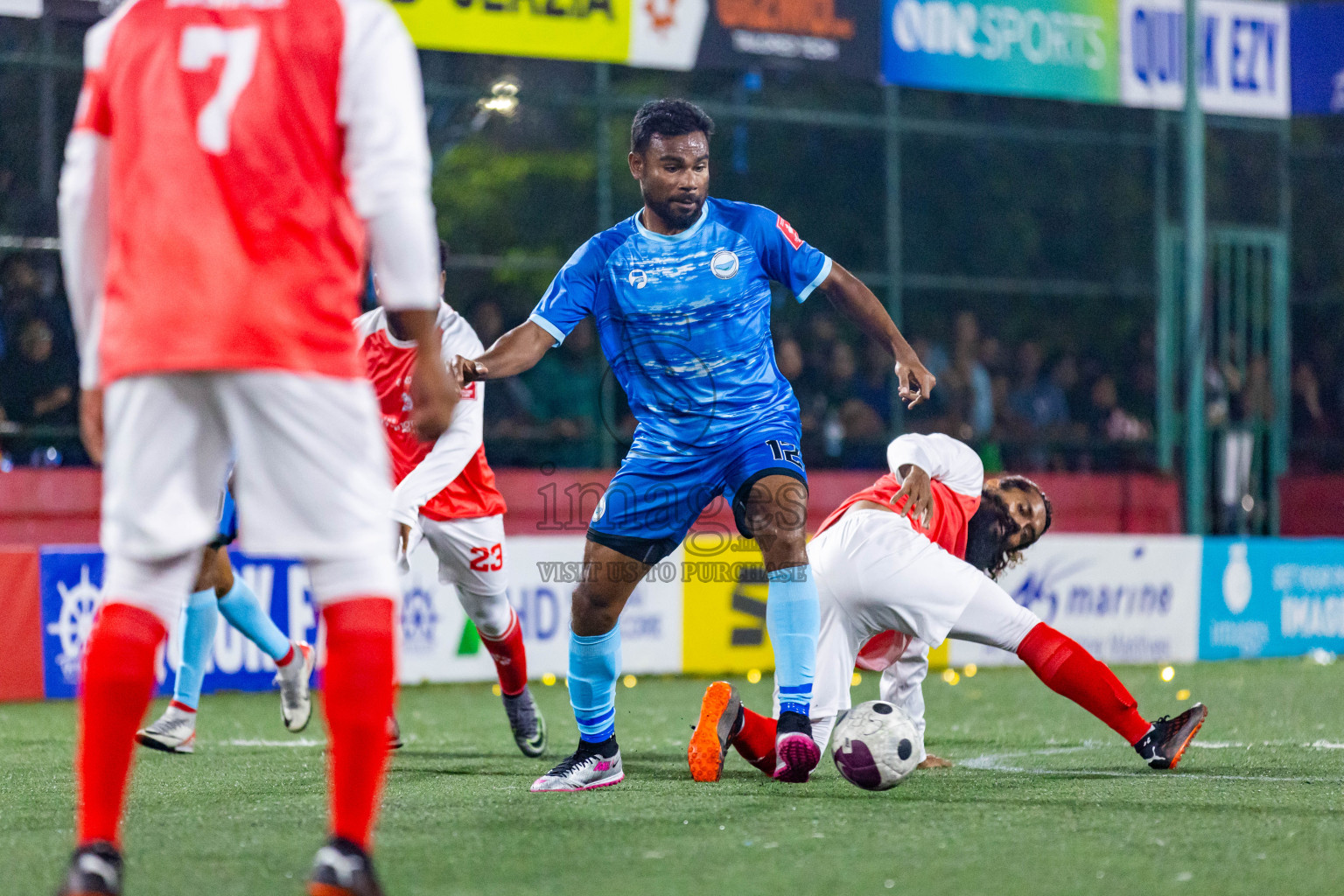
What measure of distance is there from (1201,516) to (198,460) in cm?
1285

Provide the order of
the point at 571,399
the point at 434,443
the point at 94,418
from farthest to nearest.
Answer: the point at 571,399
the point at 434,443
the point at 94,418

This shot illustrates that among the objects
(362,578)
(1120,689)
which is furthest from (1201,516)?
(362,578)

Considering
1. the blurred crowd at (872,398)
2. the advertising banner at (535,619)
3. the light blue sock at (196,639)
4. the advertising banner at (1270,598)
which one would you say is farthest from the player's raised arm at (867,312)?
the advertising banner at (1270,598)

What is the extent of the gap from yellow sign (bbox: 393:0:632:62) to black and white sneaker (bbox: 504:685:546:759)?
24.2ft

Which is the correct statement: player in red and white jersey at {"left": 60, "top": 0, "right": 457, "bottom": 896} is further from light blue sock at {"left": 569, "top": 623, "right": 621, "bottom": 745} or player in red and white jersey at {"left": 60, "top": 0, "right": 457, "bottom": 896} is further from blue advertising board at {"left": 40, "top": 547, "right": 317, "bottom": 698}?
blue advertising board at {"left": 40, "top": 547, "right": 317, "bottom": 698}

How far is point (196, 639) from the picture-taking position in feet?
22.8

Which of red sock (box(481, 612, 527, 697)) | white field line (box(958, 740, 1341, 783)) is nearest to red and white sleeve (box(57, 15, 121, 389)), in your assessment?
red sock (box(481, 612, 527, 697))

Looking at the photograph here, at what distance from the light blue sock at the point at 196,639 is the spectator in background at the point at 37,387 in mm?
5684

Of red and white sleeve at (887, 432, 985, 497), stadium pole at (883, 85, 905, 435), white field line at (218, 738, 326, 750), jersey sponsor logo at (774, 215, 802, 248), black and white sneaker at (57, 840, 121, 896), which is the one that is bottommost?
white field line at (218, 738, 326, 750)

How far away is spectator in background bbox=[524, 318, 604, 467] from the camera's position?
13.9m

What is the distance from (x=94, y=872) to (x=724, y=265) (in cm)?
309

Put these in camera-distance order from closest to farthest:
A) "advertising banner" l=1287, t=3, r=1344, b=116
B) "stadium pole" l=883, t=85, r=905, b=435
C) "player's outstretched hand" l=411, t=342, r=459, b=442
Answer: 1. "player's outstretched hand" l=411, t=342, r=459, b=442
2. "stadium pole" l=883, t=85, r=905, b=435
3. "advertising banner" l=1287, t=3, r=1344, b=116

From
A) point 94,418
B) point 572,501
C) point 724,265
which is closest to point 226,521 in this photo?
point 724,265

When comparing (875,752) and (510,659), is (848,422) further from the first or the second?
(875,752)
